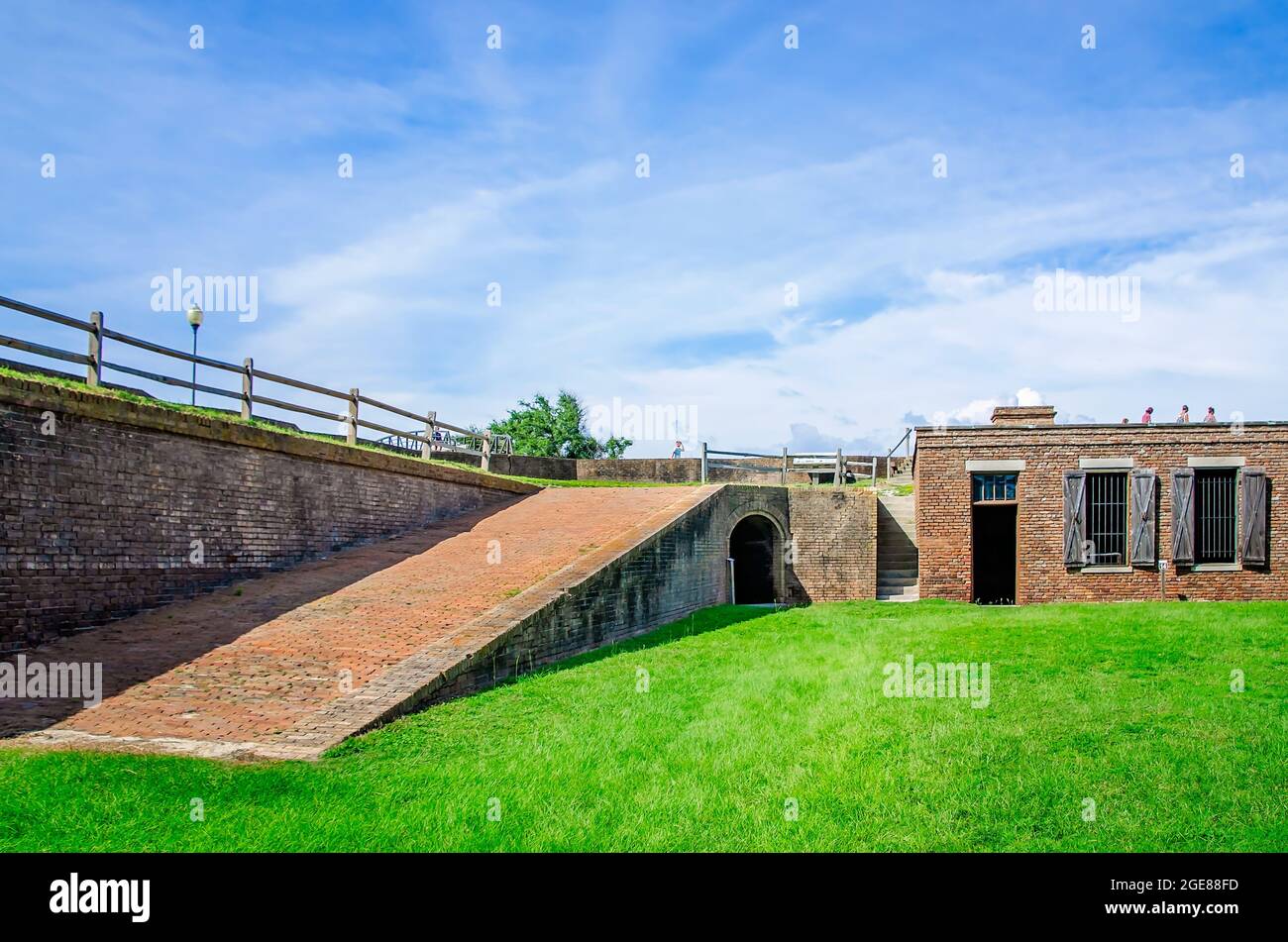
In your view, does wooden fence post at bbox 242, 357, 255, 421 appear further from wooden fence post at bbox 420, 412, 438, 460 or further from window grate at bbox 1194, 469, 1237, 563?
window grate at bbox 1194, 469, 1237, 563

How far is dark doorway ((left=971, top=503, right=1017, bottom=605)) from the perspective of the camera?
21328 millimetres

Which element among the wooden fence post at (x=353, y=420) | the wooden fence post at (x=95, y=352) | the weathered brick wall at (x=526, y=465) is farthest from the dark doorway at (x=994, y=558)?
the wooden fence post at (x=95, y=352)

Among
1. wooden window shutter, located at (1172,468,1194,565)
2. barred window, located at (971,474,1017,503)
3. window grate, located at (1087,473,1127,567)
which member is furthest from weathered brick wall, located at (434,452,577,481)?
wooden window shutter, located at (1172,468,1194,565)

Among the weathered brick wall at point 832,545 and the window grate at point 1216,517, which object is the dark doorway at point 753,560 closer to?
the weathered brick wall at point 832,545

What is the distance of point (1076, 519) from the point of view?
18.5 m

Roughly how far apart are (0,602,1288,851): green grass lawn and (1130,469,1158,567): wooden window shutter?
960 centimetres

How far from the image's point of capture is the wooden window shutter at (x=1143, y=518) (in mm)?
18250

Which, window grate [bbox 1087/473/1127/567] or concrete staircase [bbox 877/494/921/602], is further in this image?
concrete staircase [bbox 877/494/921/602]

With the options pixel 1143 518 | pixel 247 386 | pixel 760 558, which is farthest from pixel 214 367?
pixel 1143 518

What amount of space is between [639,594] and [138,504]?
7.02m

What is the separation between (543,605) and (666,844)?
18.4ft
